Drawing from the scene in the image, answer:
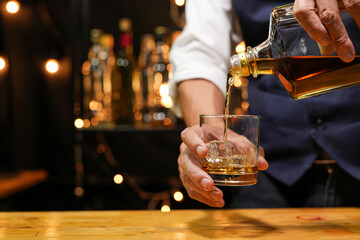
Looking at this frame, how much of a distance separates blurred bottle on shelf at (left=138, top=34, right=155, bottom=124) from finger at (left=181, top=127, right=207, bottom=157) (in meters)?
1.15

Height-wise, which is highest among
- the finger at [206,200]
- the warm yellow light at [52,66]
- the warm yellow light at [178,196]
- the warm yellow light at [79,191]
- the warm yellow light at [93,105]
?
the warm yellow light at [52,66]

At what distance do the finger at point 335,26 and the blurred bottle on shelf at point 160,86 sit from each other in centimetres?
124

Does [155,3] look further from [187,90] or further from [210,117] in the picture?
[210,117]

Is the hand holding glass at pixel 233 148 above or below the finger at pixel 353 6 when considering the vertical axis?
below

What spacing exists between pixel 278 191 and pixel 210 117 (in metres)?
0.50

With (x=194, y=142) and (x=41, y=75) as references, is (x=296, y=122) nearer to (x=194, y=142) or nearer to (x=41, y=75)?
(x=194, y=142)

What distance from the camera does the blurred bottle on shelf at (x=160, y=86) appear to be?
184 centimetres

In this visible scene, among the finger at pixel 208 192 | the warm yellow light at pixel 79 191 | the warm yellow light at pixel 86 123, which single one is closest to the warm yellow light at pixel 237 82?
the warm yellow light at pixel 86 123

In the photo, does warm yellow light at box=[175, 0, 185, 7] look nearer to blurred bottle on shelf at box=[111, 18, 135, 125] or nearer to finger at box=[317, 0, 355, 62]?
blurred bottle on shelf at box=[111, 18, 135, 125]

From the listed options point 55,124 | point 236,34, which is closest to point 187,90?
point 236,34

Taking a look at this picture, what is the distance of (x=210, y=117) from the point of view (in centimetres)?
70

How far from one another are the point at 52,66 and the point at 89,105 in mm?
398

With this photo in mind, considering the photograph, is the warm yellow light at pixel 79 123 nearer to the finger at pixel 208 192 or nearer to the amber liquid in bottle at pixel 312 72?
the finger at pixel 208 192

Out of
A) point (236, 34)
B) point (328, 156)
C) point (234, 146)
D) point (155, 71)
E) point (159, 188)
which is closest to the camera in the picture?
point (234, 146)
